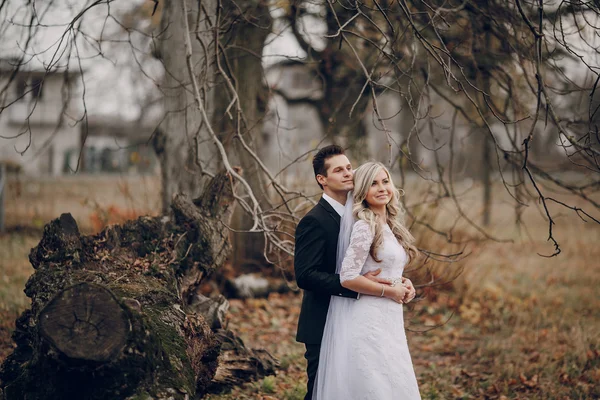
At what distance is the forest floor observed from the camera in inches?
215

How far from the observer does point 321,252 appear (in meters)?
3.66

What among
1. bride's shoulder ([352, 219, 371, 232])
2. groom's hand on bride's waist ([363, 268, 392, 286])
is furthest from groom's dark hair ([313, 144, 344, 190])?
groom's hand on bride's waist ([363, 268, 392, 286])

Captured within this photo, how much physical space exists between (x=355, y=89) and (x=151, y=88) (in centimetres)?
658

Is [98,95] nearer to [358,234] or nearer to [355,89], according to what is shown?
[355,89]

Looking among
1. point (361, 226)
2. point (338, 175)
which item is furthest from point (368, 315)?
point (338, 175)

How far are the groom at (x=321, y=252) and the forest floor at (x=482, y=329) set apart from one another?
1.28 metres

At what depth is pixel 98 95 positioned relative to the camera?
50.7ft

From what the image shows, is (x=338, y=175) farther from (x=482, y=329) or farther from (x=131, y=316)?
(x=482, y=329)

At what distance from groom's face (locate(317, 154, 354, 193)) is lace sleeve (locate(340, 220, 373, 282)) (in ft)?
1.39

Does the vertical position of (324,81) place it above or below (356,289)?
above

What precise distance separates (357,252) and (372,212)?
271mm

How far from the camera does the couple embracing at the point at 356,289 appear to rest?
3.43 metres

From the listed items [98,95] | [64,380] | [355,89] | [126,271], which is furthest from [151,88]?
[64,380]

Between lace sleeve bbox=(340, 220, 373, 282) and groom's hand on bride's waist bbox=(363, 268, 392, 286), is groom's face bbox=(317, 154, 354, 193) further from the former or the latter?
groom's hand on bride's waist bbox=(363, 268, 392, 286)
